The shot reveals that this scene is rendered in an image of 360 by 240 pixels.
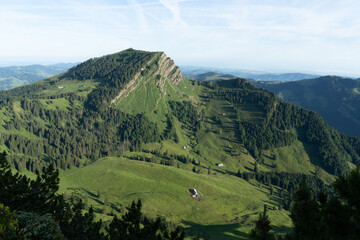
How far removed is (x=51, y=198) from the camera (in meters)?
37.2

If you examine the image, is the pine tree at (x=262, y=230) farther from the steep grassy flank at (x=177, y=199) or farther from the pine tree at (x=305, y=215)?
the steep grassy flank at (x=177, y=199)

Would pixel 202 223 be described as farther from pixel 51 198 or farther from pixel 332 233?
pixel 332 233

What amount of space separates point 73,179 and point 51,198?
585ft

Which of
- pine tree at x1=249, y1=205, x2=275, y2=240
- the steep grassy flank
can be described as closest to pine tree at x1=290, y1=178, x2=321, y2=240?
pine tree at x1=249, y1=205, x2=275, y2=240

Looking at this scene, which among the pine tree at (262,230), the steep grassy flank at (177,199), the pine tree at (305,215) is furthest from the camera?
the steep grassy flank at (177,199)

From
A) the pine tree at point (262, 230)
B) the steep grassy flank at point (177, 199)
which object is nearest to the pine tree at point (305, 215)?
the pine tree at point (262, 230)

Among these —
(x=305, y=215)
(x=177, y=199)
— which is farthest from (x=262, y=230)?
(x=177, y=199)

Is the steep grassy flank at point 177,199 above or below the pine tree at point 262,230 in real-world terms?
below

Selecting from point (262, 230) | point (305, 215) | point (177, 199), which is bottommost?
point (177, 199)

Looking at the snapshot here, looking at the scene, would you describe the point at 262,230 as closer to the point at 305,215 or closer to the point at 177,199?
the point at 305,215

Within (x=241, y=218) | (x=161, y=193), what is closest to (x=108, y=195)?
(x=161, y=193)

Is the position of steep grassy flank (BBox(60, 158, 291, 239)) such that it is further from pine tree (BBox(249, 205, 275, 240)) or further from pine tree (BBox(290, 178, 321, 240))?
pine tree (BBox(290, 178, 321, 240))

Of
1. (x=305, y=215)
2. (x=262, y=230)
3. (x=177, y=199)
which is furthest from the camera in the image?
(x=177, y=199)

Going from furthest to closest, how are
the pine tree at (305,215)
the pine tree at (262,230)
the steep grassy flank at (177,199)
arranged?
the steep grassy flank at (177,199) < the pine tree at (262,230) < the pine tree at (305,215)
